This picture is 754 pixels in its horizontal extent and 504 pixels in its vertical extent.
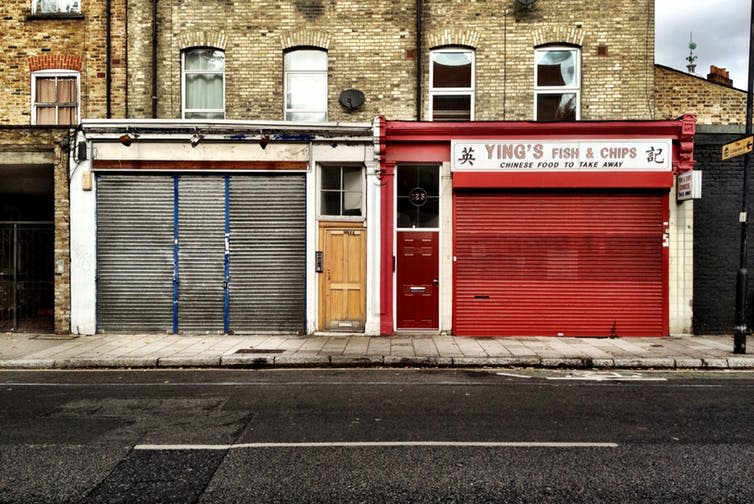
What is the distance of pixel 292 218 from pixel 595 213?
6.97 meters

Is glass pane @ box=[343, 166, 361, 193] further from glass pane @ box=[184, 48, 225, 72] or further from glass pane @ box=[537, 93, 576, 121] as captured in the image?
glass pane @ box=[537, 93, 576, 121]

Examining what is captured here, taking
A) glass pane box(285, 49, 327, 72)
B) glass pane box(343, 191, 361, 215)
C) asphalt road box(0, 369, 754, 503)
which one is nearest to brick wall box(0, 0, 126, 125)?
glass pane box(285, 49, 327, 72)

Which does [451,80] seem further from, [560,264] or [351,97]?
[560,264]

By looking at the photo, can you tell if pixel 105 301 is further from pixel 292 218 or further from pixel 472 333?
pixel 472 333

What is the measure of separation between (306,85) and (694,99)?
9.29 metres

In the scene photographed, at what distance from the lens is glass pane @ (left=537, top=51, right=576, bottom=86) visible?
13383mm

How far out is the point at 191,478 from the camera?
15.5ft

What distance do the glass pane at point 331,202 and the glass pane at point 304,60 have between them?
9.70 feet

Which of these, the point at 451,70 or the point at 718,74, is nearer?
the point at 451,70

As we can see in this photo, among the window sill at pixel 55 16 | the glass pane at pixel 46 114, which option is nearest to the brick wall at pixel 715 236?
the window sill at pixel 55 16

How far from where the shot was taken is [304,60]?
1353 centimetres

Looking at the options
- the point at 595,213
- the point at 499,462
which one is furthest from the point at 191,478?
the point at 595,213

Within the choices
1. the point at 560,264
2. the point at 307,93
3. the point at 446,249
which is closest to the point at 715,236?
the point at 560,264

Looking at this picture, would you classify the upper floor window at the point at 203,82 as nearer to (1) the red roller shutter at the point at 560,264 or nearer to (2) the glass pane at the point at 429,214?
(2) the glass pane at the point at 429,214
